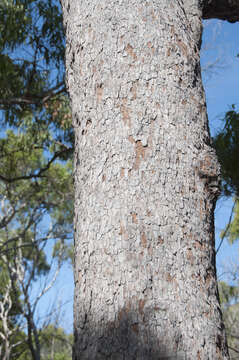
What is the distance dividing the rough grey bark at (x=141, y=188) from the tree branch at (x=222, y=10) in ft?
1.57

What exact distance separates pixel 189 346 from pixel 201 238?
0.20 m

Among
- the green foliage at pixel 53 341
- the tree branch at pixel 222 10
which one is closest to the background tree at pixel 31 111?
the green foliage at pixel 53 341

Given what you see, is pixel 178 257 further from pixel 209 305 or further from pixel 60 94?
pixel 60 94

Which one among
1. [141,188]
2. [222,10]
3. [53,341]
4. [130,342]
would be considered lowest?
[53,341]

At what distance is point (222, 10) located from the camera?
1.46m

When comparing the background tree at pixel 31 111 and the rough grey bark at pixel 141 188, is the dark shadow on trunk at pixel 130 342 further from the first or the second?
the background tree at pixel 31 111

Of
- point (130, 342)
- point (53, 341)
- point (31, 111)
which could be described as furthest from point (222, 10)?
point (53, 341)

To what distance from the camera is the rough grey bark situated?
0.68m

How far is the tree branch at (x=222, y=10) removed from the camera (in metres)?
1.41

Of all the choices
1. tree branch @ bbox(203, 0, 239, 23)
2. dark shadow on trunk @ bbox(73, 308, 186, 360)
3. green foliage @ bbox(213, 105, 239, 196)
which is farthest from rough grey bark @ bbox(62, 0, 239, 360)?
green foliage @ bbox(213, 105, 239, 196)

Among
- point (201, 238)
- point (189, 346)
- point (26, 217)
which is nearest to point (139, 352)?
point (189, 346)

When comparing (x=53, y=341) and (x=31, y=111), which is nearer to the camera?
(x=31, y=111)

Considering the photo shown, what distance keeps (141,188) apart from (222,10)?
997 millimetres

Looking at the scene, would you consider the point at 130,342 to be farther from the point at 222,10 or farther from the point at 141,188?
the point at 222,10
